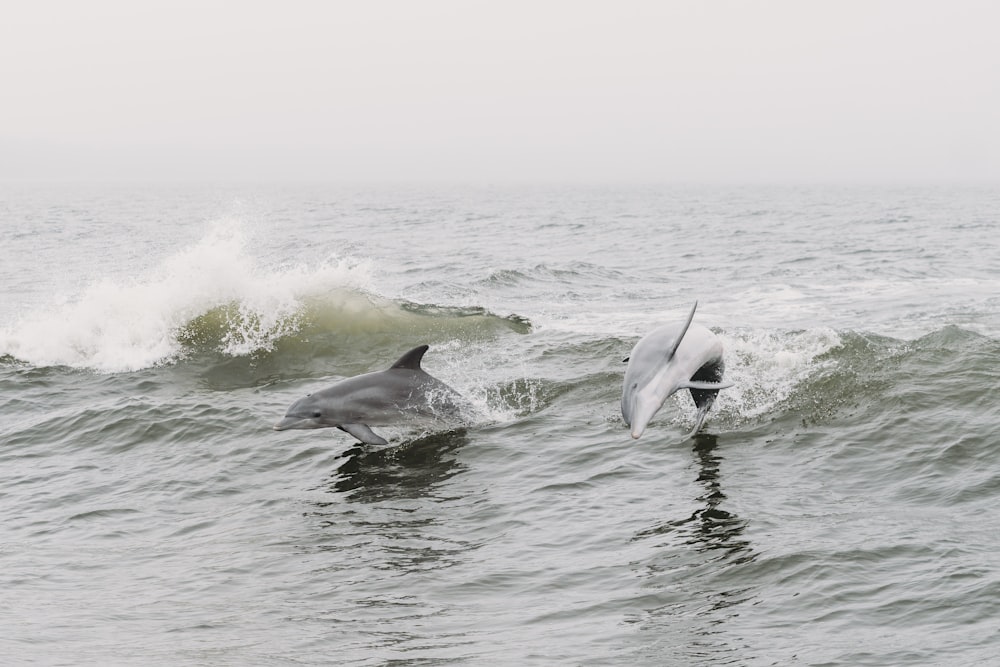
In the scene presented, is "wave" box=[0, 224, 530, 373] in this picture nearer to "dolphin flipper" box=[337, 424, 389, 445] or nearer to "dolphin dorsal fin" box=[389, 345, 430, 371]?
"dolphin dorsal fin" box=[389, 345, 430, 371]

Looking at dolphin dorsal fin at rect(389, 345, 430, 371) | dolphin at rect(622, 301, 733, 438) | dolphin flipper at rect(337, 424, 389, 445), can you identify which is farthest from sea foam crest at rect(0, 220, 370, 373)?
dolphin at rect(622, 301, 733, 438)

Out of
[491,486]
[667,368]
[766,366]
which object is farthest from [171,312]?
[667,368]

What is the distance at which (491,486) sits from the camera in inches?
429

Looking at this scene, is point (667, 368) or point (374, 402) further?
point (374, 402)

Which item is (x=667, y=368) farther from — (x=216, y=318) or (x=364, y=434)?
(x=216, y=318)

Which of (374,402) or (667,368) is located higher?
(667,368)

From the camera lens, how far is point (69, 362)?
704 inches

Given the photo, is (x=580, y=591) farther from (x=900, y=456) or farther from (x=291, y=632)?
(x=900, y=456)

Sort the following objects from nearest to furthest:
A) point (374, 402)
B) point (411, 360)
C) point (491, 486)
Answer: point (491, 486), point (374, 402), point (411, 360)

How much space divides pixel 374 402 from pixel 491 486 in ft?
7.18

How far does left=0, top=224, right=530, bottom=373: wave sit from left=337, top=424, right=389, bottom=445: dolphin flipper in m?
6.78

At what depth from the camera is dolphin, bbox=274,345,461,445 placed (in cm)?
1226

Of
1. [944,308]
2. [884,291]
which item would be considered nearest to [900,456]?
[944,308]

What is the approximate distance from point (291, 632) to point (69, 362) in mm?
12055
